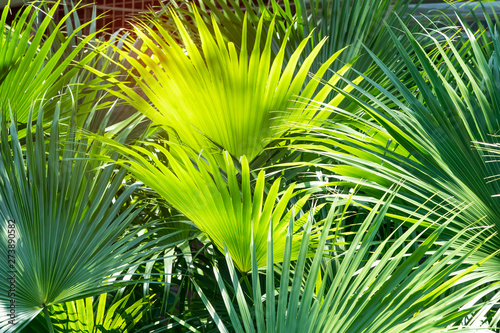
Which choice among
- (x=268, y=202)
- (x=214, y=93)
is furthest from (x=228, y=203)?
(x=214, y=93)

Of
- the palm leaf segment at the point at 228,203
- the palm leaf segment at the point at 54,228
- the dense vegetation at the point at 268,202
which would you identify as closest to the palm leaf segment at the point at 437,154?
the dense vegetation at the point at 268,202

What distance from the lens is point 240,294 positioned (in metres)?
0.67

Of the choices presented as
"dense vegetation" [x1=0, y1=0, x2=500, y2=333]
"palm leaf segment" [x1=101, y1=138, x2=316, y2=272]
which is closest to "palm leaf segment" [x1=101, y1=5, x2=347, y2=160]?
"dense vegetation" [x1=0, y1=0, x2=500, y2=333]

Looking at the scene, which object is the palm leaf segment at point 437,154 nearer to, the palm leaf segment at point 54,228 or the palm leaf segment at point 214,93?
the palm leaf segment at point 214,93

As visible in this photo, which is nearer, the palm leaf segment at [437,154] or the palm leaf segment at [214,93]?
the palm leaf segment at [437,154]

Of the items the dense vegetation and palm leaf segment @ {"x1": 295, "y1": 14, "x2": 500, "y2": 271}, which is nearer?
the dense vegetation

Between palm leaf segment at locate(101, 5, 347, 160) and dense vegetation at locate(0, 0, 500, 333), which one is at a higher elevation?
palm leaf segment at locate(101, 5, 347, 160)

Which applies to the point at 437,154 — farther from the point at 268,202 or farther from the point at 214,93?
the point at 214,93

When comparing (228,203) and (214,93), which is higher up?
(214,93)

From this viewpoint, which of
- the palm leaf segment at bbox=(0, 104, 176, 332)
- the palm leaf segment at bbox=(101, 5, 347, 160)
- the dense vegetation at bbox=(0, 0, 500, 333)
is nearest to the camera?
the dense vegetation at bbox=(0, 0, 500, 333)

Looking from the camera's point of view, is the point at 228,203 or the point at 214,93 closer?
the point at 228,203

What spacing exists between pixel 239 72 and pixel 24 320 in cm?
65

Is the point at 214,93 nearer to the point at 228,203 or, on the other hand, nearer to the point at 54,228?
the point at 228,203

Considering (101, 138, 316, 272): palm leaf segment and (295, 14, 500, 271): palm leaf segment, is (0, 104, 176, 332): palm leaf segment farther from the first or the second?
(295, 14, 500, 271): palm leaf segment
